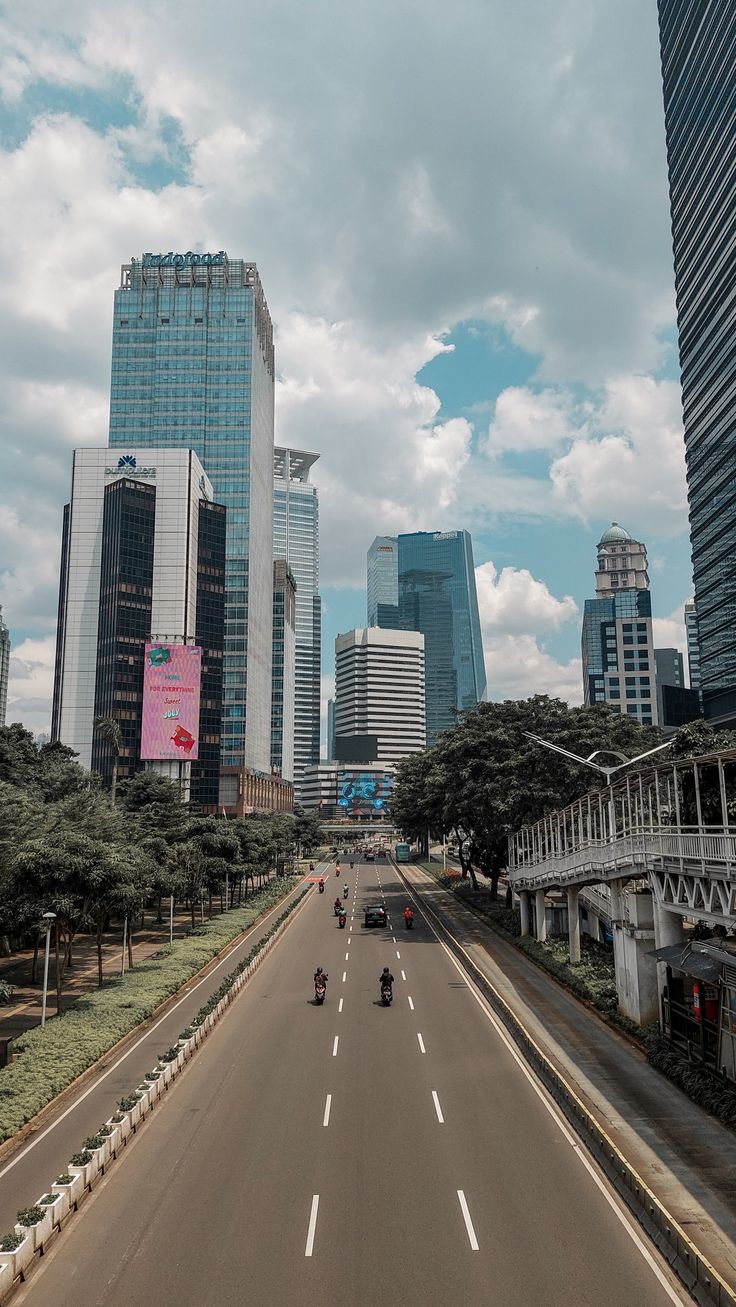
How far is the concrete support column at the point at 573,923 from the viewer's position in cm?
4584

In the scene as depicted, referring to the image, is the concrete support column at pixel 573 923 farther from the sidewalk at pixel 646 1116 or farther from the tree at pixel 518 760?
the tree at pixel 518 760

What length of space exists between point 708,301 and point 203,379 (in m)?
109

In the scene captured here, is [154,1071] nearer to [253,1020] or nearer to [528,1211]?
[253,1020]

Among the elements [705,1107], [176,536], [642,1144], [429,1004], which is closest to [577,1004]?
[429,1004]

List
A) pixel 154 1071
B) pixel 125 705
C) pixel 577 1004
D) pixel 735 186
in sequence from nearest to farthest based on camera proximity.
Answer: pixel 154 1071
pixel 577 1004
pixel 735 186
pixel 125 705

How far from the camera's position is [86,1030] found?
31672 mm

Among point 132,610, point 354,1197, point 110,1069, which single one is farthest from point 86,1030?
point 132,610

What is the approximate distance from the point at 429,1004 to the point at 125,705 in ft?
400

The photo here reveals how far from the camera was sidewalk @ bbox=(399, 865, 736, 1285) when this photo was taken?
56.3 ft

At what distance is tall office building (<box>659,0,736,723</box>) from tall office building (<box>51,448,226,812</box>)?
85622 millimetres

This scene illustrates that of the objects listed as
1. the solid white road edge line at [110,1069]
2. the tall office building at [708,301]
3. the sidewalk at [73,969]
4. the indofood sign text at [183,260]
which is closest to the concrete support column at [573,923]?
the solid white road edge line at [110,1069]

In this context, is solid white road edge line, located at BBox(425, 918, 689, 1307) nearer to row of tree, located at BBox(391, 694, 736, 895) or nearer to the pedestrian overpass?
the pedestrian overpass

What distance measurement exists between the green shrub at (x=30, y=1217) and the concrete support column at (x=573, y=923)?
112 feet

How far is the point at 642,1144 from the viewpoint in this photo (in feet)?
68.9
